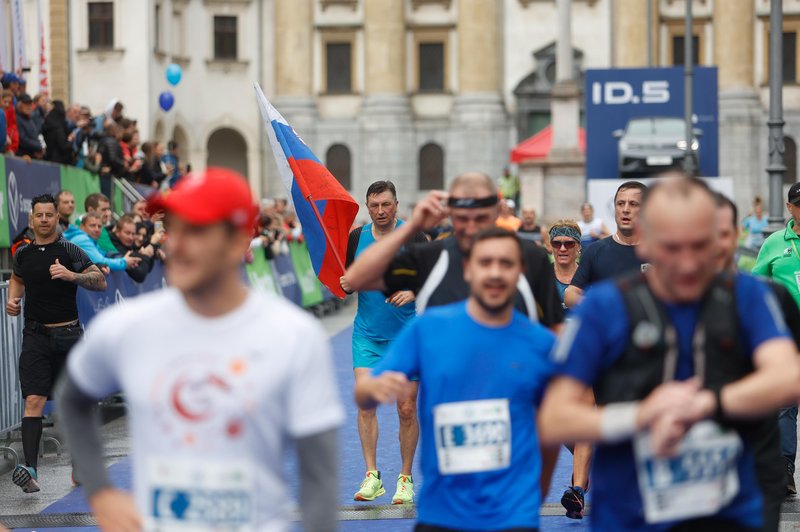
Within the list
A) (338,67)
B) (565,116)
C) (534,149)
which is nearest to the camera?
(565,116)

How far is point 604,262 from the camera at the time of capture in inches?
357

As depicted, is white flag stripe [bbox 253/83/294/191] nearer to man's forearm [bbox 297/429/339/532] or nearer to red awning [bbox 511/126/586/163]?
man's forearm [bbox 297/429/339/532]

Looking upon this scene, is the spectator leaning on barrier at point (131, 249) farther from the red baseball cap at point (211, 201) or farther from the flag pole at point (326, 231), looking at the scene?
the red baseball cap at point (211, 201)

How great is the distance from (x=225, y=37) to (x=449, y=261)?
6134 cm

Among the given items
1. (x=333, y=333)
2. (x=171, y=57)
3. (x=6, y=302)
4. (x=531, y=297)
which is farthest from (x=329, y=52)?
(x=531, y=297)

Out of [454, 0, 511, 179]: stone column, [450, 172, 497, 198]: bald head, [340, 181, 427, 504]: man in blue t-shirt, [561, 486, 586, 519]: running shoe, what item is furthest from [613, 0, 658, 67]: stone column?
[450, 172, 497, 198]: bald head

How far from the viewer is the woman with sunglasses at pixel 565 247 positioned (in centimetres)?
1062

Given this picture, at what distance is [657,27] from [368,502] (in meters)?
57.3

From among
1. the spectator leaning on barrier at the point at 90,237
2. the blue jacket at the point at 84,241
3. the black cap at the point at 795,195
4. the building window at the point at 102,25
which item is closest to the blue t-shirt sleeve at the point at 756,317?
the black cap at the point at 795,195

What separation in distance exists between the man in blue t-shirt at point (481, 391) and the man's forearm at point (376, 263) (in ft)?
2.75

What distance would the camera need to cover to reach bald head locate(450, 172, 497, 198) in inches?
240

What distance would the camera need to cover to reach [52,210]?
37.6 ft

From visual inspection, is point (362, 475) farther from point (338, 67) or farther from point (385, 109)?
point (338, 67)

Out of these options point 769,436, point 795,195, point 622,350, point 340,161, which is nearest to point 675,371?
point 622,350
